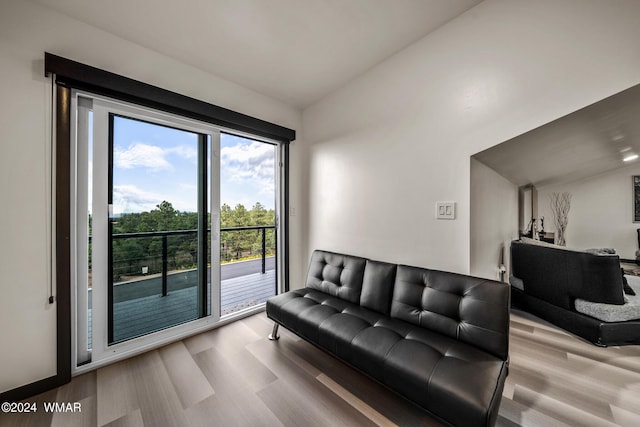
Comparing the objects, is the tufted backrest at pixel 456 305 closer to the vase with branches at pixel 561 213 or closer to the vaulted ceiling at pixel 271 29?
the vaulted ceiling at pixel 271 29

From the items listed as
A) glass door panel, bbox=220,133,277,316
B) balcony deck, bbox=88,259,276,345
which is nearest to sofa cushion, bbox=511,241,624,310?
glass door panel, bbox=220,133,277,316

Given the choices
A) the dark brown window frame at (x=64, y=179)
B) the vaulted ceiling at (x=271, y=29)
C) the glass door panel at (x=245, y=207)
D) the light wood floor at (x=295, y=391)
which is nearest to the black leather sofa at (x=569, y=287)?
the light wood floor at (x=295, y=391)

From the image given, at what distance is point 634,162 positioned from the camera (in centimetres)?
266

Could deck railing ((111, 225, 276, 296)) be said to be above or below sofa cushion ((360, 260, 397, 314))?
above

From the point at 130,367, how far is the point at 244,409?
3.61 ft

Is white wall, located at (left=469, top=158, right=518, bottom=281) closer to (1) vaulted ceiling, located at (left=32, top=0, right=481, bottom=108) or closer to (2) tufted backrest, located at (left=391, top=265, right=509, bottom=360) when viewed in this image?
(2) tufted backrest, located at (left=391, top=265, right=509, bottom=360)

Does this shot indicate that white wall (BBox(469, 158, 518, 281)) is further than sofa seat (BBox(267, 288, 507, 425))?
Yes

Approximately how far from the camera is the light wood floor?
130cm

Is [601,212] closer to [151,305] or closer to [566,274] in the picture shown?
[566,274]

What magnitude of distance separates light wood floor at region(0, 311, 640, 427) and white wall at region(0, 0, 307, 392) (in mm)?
319

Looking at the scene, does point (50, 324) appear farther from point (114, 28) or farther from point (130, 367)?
point (114, 28)

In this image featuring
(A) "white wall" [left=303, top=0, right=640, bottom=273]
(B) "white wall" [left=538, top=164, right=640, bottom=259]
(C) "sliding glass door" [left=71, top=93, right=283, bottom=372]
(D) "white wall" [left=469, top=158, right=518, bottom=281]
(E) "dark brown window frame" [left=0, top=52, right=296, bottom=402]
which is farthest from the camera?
(B) "white wall" [left=538, top=164, right=640, bottom=259]

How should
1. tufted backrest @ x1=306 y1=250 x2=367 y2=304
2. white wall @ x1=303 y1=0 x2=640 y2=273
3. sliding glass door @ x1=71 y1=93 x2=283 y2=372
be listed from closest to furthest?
white wall @ x1=303 y1=0 x2=640 y2=273 < sliding glass door @ x1=71 y1=93 x2=283 y2=372 < tufted backrest @ x1=306 y1=250 x2=367 y2=304

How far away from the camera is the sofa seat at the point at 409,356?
40.9 inches
